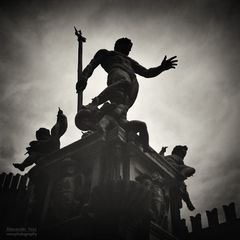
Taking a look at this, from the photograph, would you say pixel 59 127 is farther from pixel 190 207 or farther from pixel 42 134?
pixel 190 207

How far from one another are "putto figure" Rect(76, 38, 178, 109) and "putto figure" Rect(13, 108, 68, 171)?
0.76m

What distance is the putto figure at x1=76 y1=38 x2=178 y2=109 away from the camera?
6.23m

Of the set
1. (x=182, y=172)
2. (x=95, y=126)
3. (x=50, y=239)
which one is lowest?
(x=50, y=239)

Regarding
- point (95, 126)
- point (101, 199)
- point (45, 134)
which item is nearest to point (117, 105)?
point (95, 126)

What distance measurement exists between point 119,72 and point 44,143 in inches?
80.2

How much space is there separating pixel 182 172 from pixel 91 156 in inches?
75.6

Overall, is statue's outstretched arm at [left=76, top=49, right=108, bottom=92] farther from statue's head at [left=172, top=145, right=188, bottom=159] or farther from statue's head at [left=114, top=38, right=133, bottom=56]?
statue's head at [left=172, top=145, right=188, bottom=159]

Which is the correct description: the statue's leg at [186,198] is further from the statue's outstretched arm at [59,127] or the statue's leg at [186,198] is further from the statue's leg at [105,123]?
the statue's outstretched arm at [59,127]

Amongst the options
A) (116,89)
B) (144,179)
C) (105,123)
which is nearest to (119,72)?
(116,89)

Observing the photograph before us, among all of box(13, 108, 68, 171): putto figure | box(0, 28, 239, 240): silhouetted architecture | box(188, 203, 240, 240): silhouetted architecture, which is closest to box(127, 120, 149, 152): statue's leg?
box(0, 28, 239, 240): silhouetted architecture

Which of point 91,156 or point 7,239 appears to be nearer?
point 7,239

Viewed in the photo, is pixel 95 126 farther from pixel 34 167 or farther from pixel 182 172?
pixel 182 172

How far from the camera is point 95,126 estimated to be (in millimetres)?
5824

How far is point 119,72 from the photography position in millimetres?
6613
